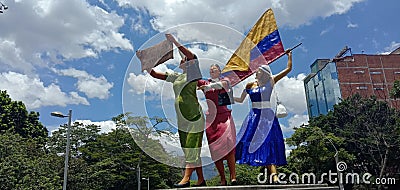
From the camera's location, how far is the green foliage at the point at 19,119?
34434 mm

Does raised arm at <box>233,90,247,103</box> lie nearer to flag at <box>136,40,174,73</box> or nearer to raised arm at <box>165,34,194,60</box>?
raised arm at <box>165,34,194,60</box>

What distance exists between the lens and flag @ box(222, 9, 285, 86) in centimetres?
892

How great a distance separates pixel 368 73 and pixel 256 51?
44.4 metres

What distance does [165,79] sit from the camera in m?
8.12

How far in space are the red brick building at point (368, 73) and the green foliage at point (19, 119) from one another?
1353 inches

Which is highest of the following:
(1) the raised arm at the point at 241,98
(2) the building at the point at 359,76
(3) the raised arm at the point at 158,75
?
(2) the building at the point at 359,76

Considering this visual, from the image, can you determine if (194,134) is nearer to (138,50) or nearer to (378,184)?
(138,50)

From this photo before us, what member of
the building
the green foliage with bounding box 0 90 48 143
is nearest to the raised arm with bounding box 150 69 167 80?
the green foliage with bounding box 0 90 48 143

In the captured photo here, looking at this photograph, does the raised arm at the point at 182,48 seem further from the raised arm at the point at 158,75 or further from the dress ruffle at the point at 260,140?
the dress ruffle at the point at 260,140

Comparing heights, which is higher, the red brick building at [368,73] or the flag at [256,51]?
the red brick building at [368,73]

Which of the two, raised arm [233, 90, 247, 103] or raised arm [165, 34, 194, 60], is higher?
raised arm [165, 34, 194, 60]

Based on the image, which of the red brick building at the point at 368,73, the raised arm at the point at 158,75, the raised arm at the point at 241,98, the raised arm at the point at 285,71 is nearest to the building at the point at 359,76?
the red brick building at the point at 368,73

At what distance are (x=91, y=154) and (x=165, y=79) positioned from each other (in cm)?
2507

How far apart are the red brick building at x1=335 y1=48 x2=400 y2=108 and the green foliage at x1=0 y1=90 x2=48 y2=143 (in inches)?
1353
